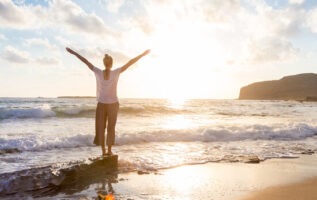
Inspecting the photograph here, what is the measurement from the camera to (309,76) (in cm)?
18450

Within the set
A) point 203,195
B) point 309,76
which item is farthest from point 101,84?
point 309,76

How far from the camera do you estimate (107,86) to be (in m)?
6.95

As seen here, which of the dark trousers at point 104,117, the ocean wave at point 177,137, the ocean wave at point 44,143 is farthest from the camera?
the ocean wave at point 177,137

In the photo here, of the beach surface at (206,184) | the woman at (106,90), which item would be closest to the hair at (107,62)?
the woman at (106,90)

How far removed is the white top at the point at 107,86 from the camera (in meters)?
6.88

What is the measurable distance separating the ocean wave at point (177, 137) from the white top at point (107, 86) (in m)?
4.60

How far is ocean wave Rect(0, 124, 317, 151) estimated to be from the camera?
11.0 m

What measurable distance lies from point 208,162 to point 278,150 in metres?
3.49

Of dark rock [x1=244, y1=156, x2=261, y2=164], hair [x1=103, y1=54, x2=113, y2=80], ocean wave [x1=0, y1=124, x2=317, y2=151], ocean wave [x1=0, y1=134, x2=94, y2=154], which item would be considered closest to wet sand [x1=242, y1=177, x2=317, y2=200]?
dark rock [x1=244, y1=156, x2=261, y2=164]

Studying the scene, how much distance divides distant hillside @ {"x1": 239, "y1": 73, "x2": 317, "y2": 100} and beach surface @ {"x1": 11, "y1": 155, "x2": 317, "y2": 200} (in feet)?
565

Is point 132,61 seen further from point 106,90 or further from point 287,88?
point 287,88

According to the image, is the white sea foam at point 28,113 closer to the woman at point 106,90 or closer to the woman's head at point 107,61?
the woman at point 106,90

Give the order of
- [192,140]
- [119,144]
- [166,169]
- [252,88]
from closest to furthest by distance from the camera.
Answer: [166,169], [119,144], [192,140], [252,88]

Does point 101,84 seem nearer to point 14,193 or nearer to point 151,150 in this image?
point 14,193
